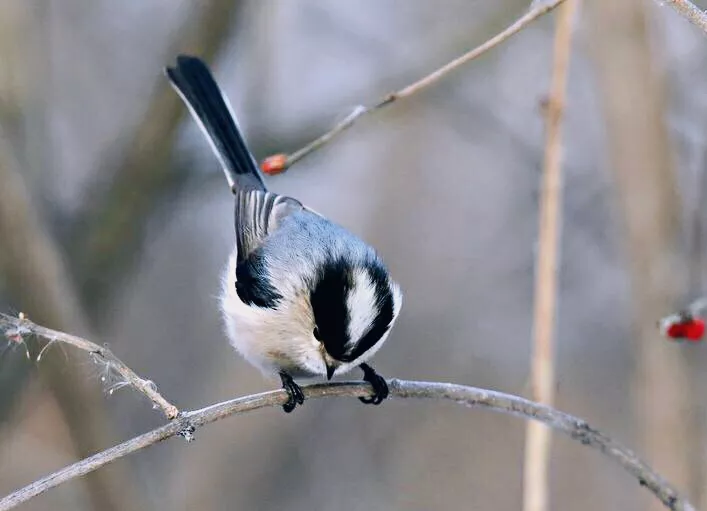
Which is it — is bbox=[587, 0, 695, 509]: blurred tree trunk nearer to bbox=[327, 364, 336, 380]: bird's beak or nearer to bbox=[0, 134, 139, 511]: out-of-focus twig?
bbox=[327, 364, 336, 380]: bird's beak

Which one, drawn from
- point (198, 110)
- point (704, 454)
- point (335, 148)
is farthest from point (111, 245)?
point (704, 454)

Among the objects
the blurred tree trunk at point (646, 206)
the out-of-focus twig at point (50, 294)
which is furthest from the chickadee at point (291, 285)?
the blurred tree trunk at point (646, 206)

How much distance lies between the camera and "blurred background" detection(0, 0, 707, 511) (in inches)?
95.8

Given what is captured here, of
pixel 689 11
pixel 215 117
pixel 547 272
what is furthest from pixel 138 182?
pixel 689 11

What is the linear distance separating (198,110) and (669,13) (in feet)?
5.15

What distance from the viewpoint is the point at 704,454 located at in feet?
6.27

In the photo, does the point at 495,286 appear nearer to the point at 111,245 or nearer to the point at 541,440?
the point at 111,245

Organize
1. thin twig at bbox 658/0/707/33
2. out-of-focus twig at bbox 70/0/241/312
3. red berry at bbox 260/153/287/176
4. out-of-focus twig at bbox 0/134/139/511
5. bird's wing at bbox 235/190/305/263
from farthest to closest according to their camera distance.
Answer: out-of-focus twig at bbox 70/0/241/312
out-of-focus twig at bbox 0/134/139/511
bird's wing at bbox 235/190/305/263
red berry at bbox 260/153/287/176
thin twig at bbox 658/0/707/33

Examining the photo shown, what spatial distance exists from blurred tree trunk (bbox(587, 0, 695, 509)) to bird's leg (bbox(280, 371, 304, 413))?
0.78m

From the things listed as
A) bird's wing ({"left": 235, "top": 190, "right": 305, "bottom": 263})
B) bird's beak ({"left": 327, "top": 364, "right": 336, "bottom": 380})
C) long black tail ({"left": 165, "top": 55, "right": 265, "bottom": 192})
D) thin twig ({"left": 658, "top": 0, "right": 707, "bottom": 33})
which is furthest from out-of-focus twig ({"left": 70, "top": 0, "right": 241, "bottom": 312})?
thin twig ({"left": 658, "top": 0, "right": 707, "bottom": 33})

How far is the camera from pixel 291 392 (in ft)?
4.82

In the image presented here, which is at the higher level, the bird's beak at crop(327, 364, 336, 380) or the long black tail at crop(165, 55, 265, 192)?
the long black tail at crop(165, 55, 265, 192)

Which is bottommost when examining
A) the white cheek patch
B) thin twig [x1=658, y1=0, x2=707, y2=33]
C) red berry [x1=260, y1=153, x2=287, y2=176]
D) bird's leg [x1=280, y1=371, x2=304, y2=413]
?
bird's leg [x1=280, y1=371, x2=304, y2=413]

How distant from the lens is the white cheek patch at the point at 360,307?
143 cm
